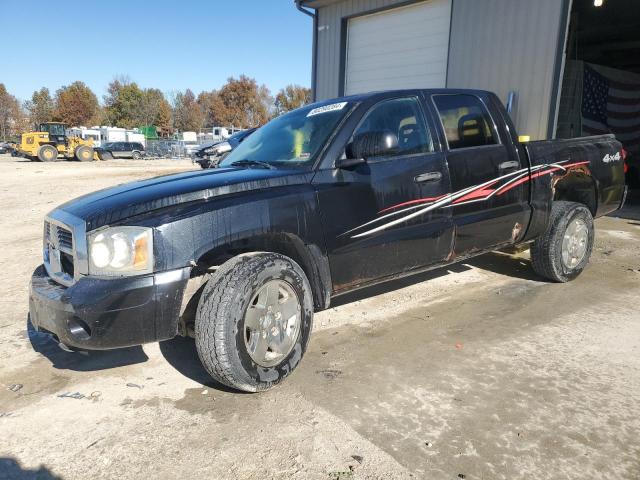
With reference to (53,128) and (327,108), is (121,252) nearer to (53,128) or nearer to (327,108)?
(327,108)

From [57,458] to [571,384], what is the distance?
2838 millimetres

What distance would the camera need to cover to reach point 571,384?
2969 mm

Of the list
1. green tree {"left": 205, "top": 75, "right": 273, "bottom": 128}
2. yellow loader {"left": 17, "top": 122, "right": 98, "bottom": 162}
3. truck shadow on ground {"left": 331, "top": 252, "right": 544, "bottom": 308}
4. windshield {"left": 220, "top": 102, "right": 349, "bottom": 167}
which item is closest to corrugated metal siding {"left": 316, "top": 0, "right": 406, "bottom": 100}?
truck shadow on ground {"left": 331, "top": 252, "right": 544, "bottom": 308}

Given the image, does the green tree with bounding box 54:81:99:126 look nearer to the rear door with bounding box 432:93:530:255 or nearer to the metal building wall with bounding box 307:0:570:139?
the metal building wall with bounding box 307:0:570:139

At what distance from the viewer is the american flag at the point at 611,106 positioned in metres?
13.4

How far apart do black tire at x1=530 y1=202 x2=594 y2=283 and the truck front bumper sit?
3.66 m

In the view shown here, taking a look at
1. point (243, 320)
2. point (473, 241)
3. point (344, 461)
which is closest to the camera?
point (344, 461)

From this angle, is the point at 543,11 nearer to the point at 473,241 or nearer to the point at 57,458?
the point at 473,241

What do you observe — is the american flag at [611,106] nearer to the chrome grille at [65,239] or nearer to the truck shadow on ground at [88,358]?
the truck shadow on ground at [88,358]

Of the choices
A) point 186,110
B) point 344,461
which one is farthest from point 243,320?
point 186,110

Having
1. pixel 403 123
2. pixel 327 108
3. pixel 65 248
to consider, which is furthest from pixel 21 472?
pixel 403 123

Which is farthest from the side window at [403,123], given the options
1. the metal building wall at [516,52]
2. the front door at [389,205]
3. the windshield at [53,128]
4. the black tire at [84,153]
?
the windshield at [53,128]

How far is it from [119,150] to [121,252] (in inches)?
1496

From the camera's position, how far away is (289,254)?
3.12 m
